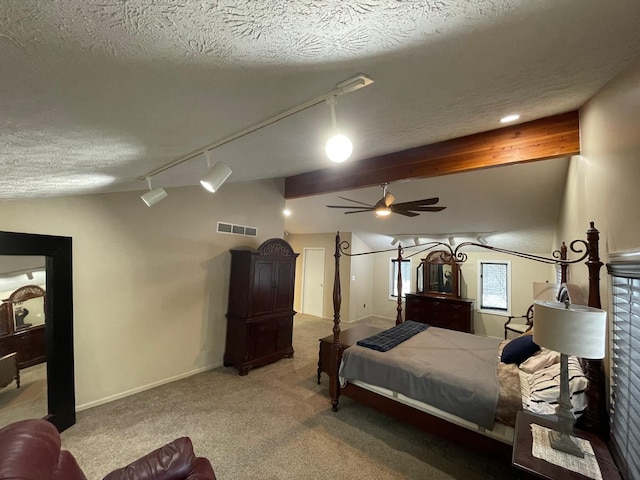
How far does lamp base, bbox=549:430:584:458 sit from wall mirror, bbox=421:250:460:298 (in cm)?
492

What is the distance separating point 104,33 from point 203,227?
11.6 ft

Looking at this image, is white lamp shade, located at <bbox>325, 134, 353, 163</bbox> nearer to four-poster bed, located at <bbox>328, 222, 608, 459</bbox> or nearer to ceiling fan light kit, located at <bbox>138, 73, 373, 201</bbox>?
ceiling fan light kit, located at <bbox>138, 73, 373, 201</bbox>

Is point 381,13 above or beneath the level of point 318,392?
above

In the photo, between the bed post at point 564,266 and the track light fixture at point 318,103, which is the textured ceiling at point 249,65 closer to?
the track light fixture at point 318,103

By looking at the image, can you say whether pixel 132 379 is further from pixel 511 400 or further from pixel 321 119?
pixel 511 400

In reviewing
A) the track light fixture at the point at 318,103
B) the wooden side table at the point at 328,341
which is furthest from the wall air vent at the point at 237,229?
the track light fixture at the point at 318,103

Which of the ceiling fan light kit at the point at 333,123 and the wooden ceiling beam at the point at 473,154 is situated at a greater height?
the wooden ceiling beam at the point at 473,154

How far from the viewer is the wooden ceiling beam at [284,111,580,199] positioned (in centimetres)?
255

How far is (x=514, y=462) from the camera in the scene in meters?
1.40

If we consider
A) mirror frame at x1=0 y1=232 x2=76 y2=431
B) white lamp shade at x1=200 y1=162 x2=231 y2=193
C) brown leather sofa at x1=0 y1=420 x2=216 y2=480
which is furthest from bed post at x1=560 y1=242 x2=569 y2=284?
mirror frame at x1=0 y1=232 x2=76 y2=431

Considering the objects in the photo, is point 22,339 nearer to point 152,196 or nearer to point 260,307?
point 152,196

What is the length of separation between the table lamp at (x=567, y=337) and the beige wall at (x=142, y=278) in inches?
147

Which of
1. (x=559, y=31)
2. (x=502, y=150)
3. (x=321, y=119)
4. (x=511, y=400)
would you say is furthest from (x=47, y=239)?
(x=502, y=150)

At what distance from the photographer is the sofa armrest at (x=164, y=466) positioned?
1381 mm
